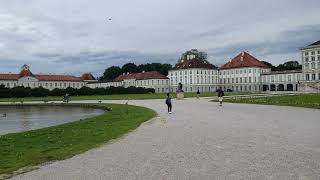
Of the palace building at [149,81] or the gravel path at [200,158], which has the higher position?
the palace building at [149,81]

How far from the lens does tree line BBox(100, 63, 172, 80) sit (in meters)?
170

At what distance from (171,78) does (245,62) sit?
24878 mm

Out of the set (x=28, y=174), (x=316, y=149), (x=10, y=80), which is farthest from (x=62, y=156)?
(x=10, y=80)

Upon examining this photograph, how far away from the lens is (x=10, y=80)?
508 feet

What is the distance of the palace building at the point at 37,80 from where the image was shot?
509 ft

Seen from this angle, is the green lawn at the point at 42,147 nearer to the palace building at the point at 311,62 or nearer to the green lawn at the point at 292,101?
the green lawn at the point at 292,101

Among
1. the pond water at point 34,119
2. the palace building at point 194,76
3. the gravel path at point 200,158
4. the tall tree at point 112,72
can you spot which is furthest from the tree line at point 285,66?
the gravel path at point 200,158

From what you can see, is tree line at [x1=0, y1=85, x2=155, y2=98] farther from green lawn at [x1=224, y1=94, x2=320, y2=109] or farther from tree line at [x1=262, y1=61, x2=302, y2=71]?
tree line at [x1=262, y1=61, x2=302, y2=71]

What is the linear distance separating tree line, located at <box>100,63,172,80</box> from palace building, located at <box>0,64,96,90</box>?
10967 mm

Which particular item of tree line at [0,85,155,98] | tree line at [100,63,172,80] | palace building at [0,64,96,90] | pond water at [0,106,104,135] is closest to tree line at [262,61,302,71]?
tree line at [100,63,172,80]

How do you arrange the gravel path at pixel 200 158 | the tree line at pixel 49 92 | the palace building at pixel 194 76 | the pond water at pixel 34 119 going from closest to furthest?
the gravel path at pixel 200 158, the pond water at pixel 34 119, the tree line at pixel 49 92, the palace building at pixel 194 76

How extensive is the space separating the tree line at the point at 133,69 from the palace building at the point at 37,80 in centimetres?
1097

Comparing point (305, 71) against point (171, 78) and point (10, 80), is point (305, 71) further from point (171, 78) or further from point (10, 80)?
point (10, 80)

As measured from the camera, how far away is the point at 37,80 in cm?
15862
